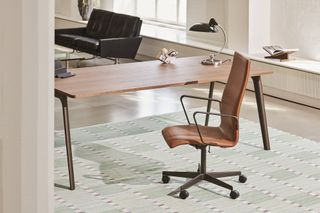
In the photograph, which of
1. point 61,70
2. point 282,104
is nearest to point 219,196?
point 61,70

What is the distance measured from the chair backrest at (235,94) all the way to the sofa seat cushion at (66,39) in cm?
594

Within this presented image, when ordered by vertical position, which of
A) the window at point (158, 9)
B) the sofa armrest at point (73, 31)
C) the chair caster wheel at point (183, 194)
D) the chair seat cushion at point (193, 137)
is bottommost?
the chair caster wheel at point (183, 194)

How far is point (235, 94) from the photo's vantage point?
525 centimetres

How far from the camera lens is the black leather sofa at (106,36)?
1029 centimetres

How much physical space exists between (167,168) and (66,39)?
19.3 feet

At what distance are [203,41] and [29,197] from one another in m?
8.45

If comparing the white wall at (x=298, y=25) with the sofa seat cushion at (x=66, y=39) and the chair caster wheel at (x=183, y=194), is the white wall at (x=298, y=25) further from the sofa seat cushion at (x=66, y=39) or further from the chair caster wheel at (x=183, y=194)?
the chair caster wheel at (x=183, y=194)

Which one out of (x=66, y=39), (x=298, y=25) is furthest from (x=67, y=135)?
(x=66, y=39)

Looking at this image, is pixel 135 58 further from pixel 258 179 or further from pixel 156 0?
pixel 258 179

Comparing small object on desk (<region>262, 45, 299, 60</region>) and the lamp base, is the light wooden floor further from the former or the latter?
the lamp base

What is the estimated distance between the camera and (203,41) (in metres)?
10.5

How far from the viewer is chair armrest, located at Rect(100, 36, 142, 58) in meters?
10.2

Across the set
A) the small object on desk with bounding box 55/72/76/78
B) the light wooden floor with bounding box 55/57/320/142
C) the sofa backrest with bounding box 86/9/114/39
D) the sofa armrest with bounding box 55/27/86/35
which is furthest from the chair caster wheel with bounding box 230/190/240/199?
the sofa armrest with bounding box 55/27/86/35

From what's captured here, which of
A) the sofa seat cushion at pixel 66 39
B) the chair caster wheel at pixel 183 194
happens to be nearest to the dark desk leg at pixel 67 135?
the chair caster wheel at pixel 183 194
